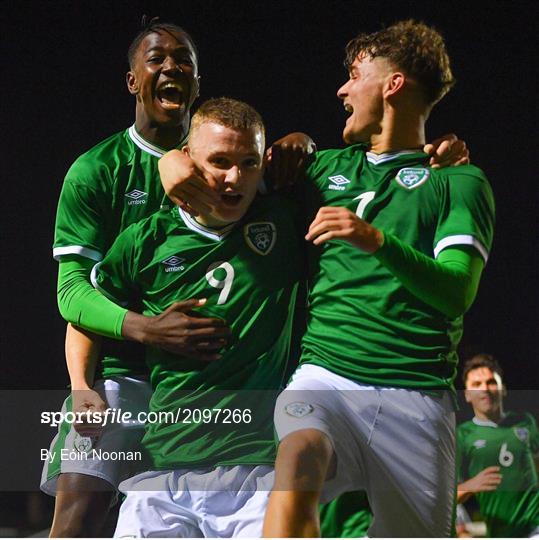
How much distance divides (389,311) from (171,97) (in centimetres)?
84

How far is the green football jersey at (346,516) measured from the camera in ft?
8.35

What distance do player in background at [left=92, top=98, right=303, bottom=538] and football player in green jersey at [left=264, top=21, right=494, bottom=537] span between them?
0.10m

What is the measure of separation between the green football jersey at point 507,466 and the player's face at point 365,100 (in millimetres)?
823

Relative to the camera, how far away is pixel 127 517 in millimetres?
2516

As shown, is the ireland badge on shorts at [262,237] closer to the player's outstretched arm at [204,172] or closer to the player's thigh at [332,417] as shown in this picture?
the player's outstretched arm at [204,172]

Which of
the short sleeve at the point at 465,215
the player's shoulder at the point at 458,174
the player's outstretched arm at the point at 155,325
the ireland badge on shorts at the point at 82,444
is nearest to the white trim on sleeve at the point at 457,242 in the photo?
the short sleeve at the point at 465,215

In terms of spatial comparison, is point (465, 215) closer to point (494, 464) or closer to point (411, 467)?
point (411, 467)

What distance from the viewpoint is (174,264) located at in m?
2.61

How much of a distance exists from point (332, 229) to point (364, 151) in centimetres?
40

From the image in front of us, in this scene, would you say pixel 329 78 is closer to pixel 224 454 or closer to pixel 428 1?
pixel 428 1

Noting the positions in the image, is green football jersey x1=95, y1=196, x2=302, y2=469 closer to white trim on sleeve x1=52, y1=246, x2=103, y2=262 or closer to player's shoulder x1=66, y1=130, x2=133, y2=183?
white trim on sleeve x1=52, y1=246, x2=103, y2=262

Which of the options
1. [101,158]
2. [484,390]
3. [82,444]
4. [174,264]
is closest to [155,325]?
[174,264]

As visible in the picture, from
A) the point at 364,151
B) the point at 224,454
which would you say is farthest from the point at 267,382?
the point at 364,151

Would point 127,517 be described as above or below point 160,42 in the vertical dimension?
below
